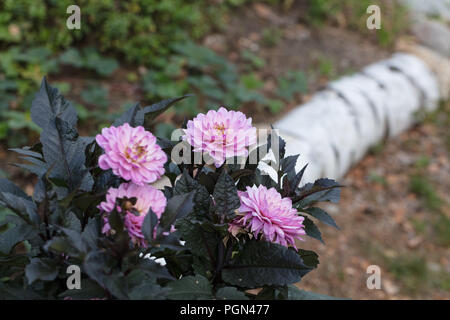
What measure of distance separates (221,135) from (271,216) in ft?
0.60

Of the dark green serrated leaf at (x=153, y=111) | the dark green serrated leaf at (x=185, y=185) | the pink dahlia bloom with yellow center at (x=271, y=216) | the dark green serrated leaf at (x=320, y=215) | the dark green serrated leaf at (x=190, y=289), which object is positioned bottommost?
the dark green serrated leaf at (x=190, y=289)

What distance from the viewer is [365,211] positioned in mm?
3432

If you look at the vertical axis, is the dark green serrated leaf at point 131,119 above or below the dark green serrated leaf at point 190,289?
above

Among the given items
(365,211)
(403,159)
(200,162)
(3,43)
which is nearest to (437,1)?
(403,159)

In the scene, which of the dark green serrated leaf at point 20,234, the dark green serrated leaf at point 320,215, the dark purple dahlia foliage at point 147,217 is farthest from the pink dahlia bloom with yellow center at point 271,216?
the dark green serrated leaf at point 20,234

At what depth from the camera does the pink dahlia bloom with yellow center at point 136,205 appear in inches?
33.8

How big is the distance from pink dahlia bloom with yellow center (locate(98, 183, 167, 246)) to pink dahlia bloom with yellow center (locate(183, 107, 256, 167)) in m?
0.13

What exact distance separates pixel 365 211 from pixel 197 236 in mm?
2678

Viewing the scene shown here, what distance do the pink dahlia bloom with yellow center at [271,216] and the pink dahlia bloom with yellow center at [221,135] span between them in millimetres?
86

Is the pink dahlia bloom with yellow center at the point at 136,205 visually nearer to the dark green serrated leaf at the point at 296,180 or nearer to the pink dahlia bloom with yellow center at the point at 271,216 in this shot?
the pink dahlia bloom with yellow center at the point at 271,216

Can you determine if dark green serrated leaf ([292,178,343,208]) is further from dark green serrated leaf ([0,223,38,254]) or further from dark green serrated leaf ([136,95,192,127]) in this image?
dark green serrated leaf ([0,223,38,254])

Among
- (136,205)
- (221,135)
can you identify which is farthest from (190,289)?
(221,135)

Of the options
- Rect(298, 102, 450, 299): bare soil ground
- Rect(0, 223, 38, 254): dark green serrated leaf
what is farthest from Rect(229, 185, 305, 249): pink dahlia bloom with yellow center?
Rect(298, 102, 450, 299): bare soil ground

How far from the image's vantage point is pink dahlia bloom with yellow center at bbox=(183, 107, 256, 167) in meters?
0.95
